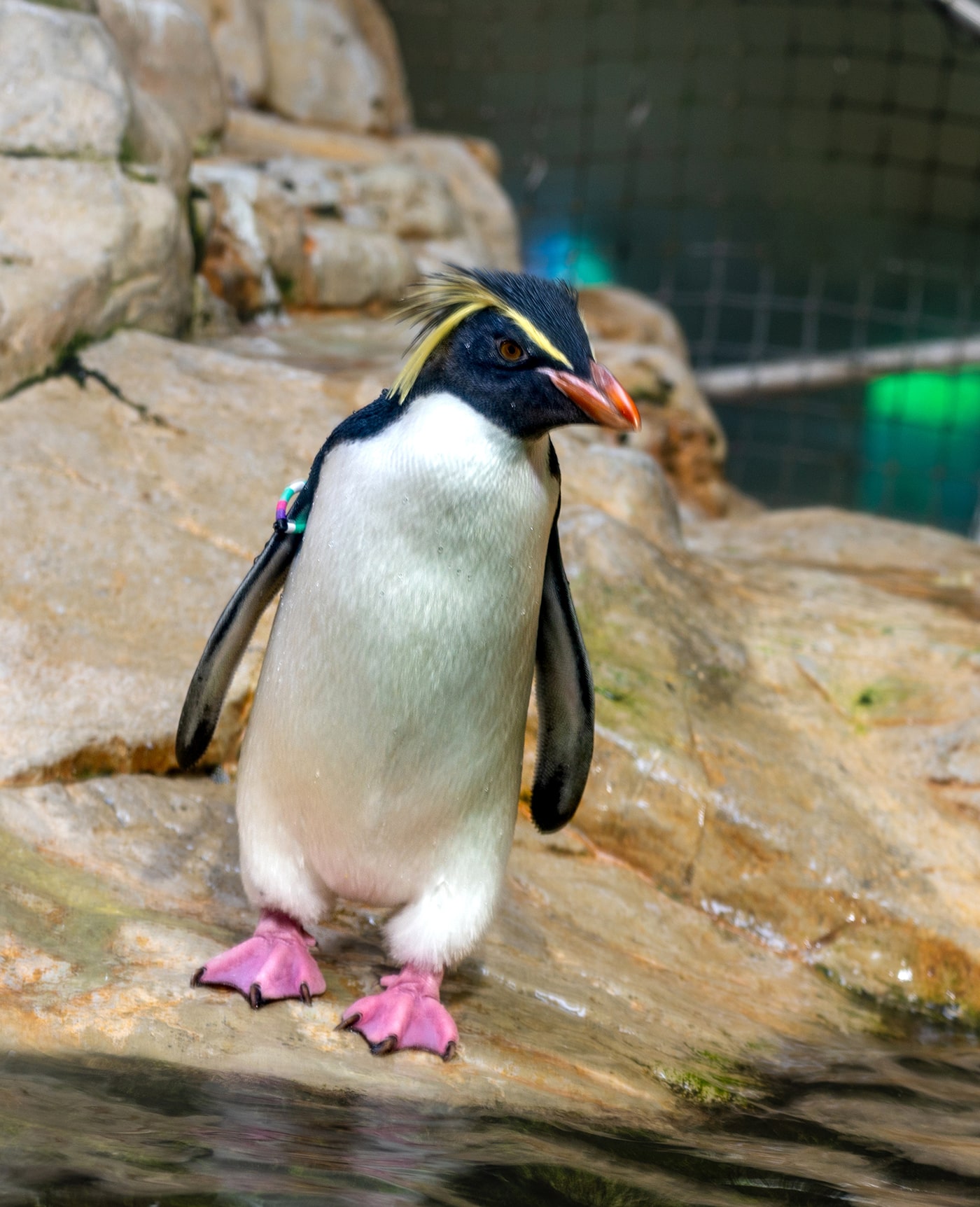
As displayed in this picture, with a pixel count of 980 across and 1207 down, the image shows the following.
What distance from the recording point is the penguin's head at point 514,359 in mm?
1404

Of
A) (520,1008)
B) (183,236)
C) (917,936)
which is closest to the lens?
(520,1008)

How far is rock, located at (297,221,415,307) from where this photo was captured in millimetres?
4574

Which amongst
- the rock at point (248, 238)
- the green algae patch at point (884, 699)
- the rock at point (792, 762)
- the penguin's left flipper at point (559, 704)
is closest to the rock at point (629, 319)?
the rock at point (248, 238)

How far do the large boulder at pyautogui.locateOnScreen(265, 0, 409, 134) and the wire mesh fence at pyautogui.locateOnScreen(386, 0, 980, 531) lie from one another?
103 inches

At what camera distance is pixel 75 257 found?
9.57 ft

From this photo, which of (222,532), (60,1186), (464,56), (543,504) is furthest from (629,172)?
(60,1186)

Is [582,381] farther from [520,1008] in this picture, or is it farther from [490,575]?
[520,1008]

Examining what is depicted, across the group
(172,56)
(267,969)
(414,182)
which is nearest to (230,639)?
(267,969)

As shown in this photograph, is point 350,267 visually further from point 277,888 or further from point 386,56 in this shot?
point 386,56

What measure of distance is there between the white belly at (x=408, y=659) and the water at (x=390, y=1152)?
1.16ft

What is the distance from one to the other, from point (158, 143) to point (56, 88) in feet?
1.33

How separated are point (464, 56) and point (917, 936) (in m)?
9.66

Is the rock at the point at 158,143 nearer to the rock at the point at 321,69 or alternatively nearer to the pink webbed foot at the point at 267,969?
the pink webbed foot at the point at 267,969

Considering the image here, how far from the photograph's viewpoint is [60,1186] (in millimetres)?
984
